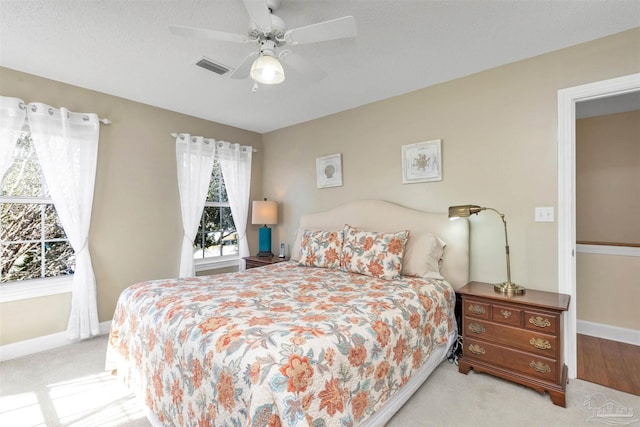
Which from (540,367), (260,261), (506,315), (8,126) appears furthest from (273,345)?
(8,126)

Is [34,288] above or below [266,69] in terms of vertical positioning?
below

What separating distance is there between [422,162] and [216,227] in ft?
9.47

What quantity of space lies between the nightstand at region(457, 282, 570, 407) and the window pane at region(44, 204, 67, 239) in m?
3.82

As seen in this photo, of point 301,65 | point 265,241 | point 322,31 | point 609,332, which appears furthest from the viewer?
point 265,241

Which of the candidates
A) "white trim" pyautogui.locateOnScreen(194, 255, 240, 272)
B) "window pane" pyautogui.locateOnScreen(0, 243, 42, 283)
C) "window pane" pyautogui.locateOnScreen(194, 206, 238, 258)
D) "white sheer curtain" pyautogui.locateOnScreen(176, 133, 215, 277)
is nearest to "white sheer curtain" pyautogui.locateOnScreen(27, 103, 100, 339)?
"window pane" pyautogui.locateOnScreen(0, 243, 42, 283)

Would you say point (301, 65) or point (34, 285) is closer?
point (301, 65)

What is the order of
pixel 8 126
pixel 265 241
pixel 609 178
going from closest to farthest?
pixel 8 126 → pixel 609 178 → pixel 265 241

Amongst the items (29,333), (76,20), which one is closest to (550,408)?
(76,20)

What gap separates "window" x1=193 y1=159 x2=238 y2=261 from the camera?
409 cm

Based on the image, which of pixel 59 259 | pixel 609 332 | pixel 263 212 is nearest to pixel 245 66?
pixel 263 212

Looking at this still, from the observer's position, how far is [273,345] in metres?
1.22

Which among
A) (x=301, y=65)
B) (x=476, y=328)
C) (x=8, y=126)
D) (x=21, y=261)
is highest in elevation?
(x=301, y=65)

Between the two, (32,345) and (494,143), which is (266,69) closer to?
(494,143)

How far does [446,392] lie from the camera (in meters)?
2.08
